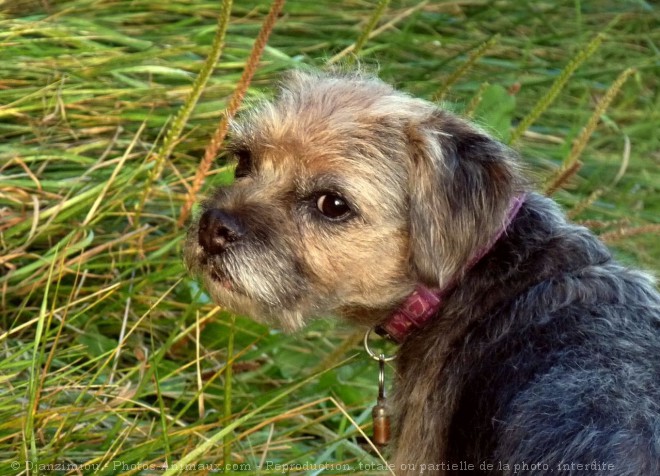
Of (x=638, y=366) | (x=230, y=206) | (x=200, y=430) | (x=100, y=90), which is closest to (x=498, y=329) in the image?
(x=638, y=366)

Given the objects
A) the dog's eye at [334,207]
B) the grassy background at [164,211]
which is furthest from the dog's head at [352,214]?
the grassy background at [164,211]

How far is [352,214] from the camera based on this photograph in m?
2.69

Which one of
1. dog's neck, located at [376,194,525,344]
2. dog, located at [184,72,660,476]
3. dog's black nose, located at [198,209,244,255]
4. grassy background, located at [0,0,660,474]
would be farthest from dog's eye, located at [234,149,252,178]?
dog's neck, located at [376,194,525,344]

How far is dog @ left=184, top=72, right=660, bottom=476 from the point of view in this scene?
2.44 metres

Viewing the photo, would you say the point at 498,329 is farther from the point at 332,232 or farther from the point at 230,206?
the point at 230,206

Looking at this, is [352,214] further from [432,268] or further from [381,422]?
[381,422]

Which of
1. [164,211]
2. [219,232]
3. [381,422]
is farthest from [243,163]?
[164,211]

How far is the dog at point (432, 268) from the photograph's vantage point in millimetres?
2438

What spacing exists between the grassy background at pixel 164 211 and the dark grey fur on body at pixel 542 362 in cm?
50

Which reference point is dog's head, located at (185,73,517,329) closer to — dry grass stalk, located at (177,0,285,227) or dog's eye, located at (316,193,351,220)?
dog's eye, located at (316,193,351,220)

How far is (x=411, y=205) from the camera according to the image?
2.68 m

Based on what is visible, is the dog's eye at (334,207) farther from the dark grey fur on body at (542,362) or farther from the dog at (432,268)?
→ the dark grey fur on body at (542,362)

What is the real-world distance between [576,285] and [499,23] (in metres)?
3.19

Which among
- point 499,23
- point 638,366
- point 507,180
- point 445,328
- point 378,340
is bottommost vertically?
point 378,340
